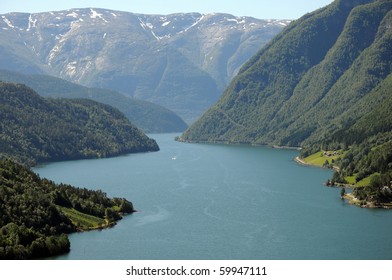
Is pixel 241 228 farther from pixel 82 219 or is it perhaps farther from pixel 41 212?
pixel 41 212

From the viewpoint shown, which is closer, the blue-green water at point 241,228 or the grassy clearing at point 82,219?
the blue-green water at point 241,228

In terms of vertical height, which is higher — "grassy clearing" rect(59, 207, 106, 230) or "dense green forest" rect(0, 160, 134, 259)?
"dense green forest" rect(0, 160, 134, 259)

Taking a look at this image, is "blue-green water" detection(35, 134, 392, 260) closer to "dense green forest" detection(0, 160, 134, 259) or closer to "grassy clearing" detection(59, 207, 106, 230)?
"dense green forest" detection(0, 160, 134, 259)

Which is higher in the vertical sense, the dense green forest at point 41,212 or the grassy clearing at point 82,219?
the dense green forest at point 41,212

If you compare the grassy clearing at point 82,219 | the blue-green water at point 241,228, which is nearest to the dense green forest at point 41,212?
the grassy clearing at point 82,219

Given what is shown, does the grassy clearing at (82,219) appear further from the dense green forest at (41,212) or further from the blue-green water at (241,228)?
the blue-green water at (241,228)

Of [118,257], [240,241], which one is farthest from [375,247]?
[118,257]

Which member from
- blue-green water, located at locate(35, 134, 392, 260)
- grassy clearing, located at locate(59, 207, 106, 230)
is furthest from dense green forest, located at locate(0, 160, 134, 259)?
blue-green water, located at locate(35, 134, 392, 260)

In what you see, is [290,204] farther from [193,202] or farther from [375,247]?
[375,247]
